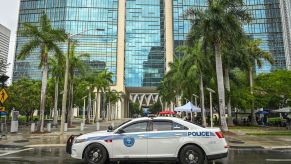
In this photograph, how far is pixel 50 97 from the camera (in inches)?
1692

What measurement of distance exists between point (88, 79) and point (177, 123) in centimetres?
4047

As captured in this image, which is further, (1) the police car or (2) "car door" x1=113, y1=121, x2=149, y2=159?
(2) "car door" x1=113, y1=121, x2=149, y2=159

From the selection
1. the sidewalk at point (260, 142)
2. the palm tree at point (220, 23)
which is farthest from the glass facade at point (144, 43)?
the sidewalk at point (260, 142)

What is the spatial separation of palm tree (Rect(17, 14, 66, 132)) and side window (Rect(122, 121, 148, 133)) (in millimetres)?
19684

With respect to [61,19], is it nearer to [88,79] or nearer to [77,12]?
[77,12]

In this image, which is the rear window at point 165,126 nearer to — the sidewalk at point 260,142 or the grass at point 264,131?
the sidewalk at point 260,142

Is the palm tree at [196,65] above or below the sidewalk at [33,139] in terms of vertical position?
above

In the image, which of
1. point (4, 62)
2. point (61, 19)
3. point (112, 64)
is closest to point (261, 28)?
point (112, 64)

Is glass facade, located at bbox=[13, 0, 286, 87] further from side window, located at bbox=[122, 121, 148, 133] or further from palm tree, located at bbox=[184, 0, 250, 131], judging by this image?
side window, located at bbox=[122, 121, 148, 133]

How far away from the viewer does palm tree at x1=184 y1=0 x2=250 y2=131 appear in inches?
937

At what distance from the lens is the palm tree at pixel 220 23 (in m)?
23.8

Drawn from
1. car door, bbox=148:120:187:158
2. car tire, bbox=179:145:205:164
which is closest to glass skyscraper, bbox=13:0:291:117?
car door, bbox=148:120:187:158

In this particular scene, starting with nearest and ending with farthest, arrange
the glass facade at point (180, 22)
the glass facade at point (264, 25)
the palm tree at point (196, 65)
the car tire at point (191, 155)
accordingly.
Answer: the car tire at point (191, 155) < the palm tree at point (196, 65) < the glass facade at point (180, 22) < the glass facade at point (264, 25)

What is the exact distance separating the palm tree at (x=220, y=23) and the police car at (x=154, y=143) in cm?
1639
